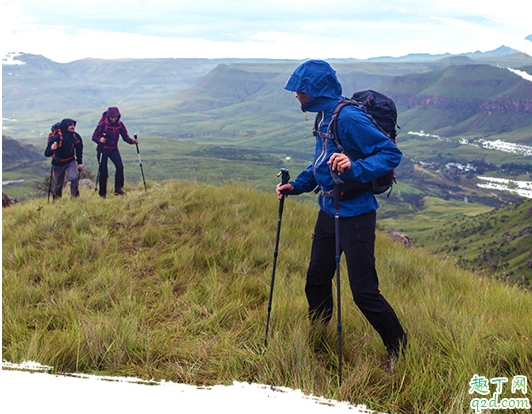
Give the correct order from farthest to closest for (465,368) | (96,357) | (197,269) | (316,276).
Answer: (197,269) < (316,276) < (96,357) < (465,368)

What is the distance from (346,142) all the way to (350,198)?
527 millimetres

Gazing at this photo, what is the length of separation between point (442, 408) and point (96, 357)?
307 centimetres

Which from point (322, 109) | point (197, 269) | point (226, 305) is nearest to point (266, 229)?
point (197, 269)

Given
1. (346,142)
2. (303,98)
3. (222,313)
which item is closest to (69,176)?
(222,313)

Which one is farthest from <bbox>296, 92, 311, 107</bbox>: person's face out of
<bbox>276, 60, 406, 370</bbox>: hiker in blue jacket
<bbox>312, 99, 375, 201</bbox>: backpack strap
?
<bbox>312, 99, 375, 201</bbox>: backpack strap

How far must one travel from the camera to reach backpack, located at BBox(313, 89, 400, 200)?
334 cm

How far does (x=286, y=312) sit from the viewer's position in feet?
13.1

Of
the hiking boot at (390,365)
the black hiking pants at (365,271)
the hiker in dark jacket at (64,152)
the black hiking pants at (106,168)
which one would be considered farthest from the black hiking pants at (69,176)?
the hiking boot at (390,365)

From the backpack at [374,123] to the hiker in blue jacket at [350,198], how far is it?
50mm

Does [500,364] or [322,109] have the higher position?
[322,109]

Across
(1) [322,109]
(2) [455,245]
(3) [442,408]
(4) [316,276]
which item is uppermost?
(1) [322,109]

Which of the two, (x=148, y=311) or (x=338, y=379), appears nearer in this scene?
(x=338, y=379)

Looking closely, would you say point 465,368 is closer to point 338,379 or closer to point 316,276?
point 338,379

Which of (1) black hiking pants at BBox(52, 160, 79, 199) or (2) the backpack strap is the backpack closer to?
(2) the backpack strap
